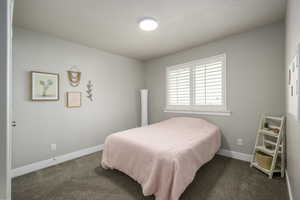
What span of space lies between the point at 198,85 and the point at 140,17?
1902 mm

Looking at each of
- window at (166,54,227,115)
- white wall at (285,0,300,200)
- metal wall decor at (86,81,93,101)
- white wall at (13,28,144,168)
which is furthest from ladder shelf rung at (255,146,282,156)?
metal wall decor at (86,81,93,101)

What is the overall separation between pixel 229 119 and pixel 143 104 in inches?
86.5

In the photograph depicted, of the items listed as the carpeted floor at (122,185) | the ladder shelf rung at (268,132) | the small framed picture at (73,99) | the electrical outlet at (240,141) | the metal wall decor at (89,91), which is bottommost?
the carpeted floor at (122,185)

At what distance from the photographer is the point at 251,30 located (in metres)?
2.43

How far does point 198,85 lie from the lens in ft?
10.2

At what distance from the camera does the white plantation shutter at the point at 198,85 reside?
280 cm

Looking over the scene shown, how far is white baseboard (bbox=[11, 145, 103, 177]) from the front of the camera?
7.15 feet

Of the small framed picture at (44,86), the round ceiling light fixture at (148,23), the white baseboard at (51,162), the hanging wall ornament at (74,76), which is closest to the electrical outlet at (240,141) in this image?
the round ceiling light fixture at (148,23)

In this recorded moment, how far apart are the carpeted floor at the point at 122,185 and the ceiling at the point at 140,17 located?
2.45m

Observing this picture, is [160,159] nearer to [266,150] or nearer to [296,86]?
[296,86]

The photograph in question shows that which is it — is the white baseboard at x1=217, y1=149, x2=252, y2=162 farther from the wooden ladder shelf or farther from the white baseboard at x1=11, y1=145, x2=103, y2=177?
the white baseboard at x1=11, y1=145, x2=103, y2=177

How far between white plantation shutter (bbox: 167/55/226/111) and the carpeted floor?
126cm

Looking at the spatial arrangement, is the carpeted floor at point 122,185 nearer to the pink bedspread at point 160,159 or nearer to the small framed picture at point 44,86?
the pink bedspread at point 160,159

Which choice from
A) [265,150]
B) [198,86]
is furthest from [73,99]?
[265,150]
